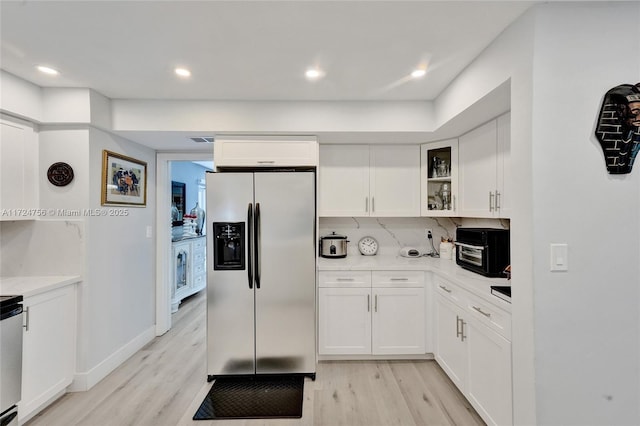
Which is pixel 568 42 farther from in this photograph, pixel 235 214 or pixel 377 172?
pixel 235 214

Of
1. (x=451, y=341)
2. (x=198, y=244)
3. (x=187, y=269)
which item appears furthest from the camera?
(x=198, y=244)

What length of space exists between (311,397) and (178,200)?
12.6 feet

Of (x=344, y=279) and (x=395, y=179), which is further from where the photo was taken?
(x=395, y=179)

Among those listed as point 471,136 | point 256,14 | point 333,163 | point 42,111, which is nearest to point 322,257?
point 333,163

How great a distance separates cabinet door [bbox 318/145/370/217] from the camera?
10.5 feet

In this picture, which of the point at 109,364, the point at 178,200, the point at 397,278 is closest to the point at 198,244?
the point at 178,200

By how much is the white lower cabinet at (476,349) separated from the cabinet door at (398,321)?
160mm

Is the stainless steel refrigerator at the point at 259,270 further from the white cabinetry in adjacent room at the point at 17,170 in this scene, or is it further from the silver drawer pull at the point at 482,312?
the white cabinetry in adjacent room at the point at 17,170

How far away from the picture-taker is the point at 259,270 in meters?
2.53

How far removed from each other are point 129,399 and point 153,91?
2.45 metres

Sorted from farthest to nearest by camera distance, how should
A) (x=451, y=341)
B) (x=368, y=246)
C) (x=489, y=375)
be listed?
(x=368, y=246)
(x=451, y=341)
(x=489, y=375)

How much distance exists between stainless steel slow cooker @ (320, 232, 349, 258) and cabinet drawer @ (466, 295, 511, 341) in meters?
1.37

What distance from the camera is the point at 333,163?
3211 millimetres

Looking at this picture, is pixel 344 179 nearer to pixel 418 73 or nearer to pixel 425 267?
pixel 425 267
